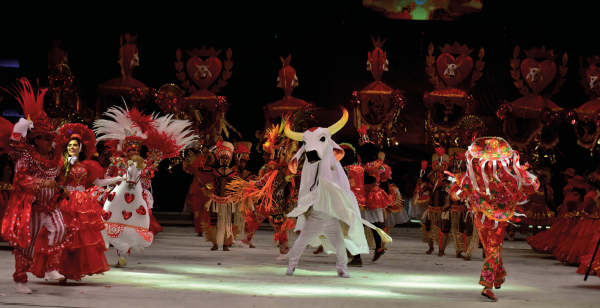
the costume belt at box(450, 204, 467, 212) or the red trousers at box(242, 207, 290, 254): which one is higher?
the costume belt at box(450, 204, 467, 212)

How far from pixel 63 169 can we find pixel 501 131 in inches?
491

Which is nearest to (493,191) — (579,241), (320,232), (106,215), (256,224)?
(320,232)

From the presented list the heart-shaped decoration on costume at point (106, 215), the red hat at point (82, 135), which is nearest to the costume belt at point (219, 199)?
the heart-shaped decoration on costume at point (106, 215)

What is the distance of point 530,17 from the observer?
18.0 m

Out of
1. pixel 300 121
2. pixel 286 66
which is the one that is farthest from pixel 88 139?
pixel 286 66

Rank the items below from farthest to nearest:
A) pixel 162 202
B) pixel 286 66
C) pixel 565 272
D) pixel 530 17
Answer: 1. pixel 162 202
2. pixel 530 17
3. pixel 286 66
4. pixel 565 272

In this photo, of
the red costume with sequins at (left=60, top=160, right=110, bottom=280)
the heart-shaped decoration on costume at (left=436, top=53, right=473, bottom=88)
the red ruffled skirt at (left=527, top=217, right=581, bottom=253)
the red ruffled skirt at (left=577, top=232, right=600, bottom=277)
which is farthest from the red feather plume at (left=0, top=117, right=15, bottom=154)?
the heart-shaped decoration on costume at (left=436, top=53, right=473, bottom=88)

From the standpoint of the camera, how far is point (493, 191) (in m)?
6.68

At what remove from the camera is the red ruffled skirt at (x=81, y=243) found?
690cm

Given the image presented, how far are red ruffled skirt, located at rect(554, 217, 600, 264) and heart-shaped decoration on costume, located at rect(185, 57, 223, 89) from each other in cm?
895

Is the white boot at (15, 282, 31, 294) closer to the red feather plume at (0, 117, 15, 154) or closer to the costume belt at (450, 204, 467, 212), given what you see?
the red feather plume at (0, 117, 15, 154)

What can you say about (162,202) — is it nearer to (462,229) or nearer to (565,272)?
(462,229)

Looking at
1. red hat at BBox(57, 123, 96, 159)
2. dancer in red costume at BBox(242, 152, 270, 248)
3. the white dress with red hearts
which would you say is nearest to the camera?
red hat at BBox(57, 123, 96, 159)

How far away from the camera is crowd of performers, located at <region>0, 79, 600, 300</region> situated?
647 centimetres
